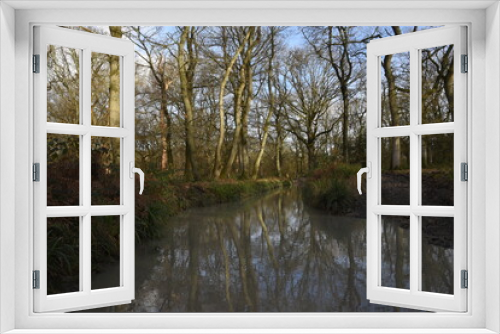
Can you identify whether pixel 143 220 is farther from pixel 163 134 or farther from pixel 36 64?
pixel 36 64

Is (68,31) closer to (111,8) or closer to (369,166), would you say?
(111,8)

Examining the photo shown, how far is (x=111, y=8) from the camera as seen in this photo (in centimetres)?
228

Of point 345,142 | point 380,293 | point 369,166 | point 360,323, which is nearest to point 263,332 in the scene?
point 360,323

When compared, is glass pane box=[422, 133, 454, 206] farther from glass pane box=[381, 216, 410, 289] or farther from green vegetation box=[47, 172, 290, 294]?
green vegetation box=[47, 172, 290, 294]

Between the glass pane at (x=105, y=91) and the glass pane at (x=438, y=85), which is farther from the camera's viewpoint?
the glass pane at (x=438, y=85)

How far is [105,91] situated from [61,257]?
2146 mm

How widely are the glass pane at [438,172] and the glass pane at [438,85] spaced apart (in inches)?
13.9

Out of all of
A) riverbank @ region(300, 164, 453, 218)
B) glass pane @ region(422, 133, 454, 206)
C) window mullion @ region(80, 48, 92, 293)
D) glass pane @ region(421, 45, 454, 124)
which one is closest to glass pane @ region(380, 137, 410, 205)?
glass pane @ region(422, 133, 454, 206)

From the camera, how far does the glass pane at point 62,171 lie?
4348 mm

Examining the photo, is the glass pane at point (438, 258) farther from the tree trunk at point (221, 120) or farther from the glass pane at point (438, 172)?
the tree trunk at point (221, 120)

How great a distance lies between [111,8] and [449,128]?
1979mm

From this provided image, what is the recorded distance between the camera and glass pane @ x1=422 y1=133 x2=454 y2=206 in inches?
217

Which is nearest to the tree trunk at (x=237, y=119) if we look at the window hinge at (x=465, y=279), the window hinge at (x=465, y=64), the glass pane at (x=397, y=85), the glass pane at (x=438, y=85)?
the glass pane at (x=397, y=85)

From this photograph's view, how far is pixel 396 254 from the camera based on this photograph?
5.98 metres
